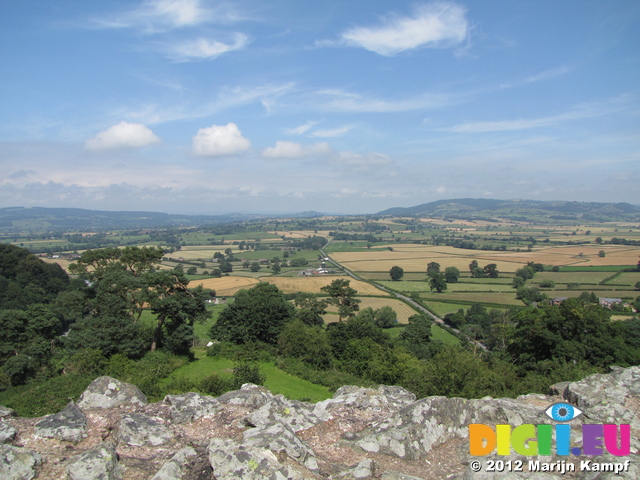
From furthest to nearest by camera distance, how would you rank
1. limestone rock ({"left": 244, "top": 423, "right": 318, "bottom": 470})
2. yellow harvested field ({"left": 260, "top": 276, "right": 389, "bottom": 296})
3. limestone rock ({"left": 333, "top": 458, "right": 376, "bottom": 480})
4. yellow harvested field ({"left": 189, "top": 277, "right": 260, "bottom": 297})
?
yellow harvested field ({"left": 189, "top": 277, "right": 260, "bottom": 297}), yellow harvested field ({"left": 260, "top": 276, "right": 389, "bottom": 296}), limestone rock ({"left": 244, "top": 423, "right": 318, "bottom": 470}), limestone rock ({"left": 333, "top": 458, "right": 376, "bottom": 480})

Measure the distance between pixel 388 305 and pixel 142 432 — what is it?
171ft

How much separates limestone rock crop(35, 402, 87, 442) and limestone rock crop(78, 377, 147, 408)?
1505mm

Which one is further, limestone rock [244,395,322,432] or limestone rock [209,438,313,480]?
limestone rock [244,395,322,432]

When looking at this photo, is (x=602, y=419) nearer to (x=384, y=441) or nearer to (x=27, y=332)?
(x=384, y=441)

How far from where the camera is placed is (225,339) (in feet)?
102

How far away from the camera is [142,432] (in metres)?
9.62

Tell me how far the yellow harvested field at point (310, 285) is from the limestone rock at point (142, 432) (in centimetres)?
5633

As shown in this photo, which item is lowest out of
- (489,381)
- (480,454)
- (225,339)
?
(225,339)

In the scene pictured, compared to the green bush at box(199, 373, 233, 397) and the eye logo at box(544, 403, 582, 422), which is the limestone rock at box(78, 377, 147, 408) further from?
the eye logo at box(544, 403, 582, 422)

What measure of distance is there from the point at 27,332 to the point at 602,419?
29.1 m

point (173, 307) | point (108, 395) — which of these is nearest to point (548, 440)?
point (108, 395)

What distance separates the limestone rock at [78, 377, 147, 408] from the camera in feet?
38.7

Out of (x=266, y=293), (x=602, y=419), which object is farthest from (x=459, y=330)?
(x=602, y=419)

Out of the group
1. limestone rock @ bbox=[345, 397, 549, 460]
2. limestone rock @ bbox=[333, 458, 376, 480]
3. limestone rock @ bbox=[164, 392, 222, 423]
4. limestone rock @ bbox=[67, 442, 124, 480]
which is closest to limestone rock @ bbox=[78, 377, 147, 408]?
limestone rock @ bbox=[164, 392, 222, 423]
